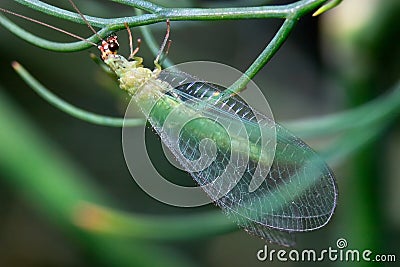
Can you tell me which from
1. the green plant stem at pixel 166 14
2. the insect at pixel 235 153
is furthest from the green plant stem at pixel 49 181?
the green plant stem at pixel 166 14

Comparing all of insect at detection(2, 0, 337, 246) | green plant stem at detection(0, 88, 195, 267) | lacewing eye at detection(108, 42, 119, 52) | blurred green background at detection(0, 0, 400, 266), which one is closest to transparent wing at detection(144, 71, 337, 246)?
insect at detection(2, 0, 337, 246)

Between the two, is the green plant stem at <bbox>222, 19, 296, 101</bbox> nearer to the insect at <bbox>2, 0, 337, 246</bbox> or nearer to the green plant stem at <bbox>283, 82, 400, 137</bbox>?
the insect at <bbox>2, 0, 337, 246</bbox>

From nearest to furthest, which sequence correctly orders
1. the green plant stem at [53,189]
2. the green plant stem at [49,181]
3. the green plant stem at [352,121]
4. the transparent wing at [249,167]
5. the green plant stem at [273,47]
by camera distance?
the green plant stem at [273,47], the transparent wing at [249,167], the green plant stem at [352,121], the green plant stem at [49,181], the green plant stem at [53,189]

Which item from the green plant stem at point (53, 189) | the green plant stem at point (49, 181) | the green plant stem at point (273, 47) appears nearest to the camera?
the green plant stem at point (273, 47)

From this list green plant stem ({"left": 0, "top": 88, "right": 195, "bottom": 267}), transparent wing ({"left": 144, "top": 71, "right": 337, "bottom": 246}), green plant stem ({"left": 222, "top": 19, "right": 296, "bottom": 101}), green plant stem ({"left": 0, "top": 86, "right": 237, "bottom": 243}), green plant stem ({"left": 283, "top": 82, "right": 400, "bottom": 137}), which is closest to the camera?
green plant stem ({"left": 222, "top": 19, "right": 296, "bottom": 101})

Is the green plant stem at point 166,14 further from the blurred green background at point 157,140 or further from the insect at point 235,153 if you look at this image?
the blurred green background at point 157,140

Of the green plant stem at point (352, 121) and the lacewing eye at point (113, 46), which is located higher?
the lacewing eye at point (113, 46)

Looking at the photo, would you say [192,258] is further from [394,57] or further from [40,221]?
[394,57]
